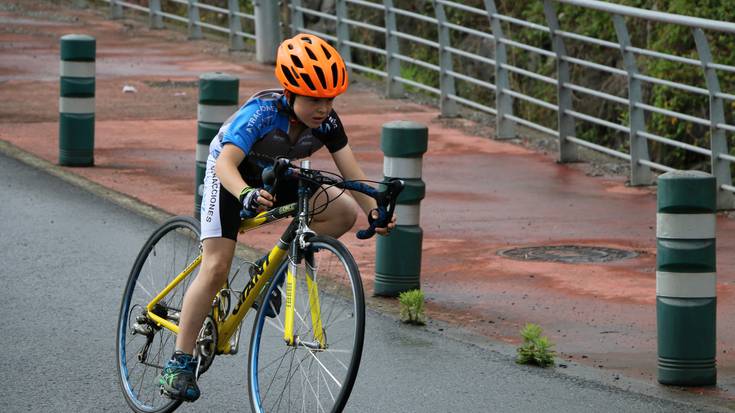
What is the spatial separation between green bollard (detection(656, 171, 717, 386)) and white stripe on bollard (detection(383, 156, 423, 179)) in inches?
83.0

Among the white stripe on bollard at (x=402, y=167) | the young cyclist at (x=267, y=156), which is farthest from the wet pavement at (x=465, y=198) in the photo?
the young cyclist at (x=267, y=156)

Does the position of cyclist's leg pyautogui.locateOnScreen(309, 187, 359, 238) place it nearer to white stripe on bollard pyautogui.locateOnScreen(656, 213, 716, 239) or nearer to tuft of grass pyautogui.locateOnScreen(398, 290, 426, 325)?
white stripe on bollard pyautogui.locateOnScreen(656, 213, 716, 239)

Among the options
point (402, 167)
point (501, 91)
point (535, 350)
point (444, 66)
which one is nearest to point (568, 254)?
point (402, 167)

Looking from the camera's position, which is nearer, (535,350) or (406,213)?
(535,350)

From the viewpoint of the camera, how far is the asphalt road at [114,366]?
7.20 m

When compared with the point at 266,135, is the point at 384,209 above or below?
below

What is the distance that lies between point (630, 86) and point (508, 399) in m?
7.42

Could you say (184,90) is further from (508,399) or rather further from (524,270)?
(508,399)

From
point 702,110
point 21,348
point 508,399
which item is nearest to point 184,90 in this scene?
point 702,110

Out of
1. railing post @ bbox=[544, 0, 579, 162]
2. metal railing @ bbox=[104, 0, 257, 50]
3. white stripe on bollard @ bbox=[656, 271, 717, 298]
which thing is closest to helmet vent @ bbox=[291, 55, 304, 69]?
white stripe on bollard @ bbox=[656, 271, 717, 298]

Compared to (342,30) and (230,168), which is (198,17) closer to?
(342,30)

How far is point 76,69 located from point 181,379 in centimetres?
800

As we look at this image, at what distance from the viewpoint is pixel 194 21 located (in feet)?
81.6

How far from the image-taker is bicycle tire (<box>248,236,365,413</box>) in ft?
19.2
